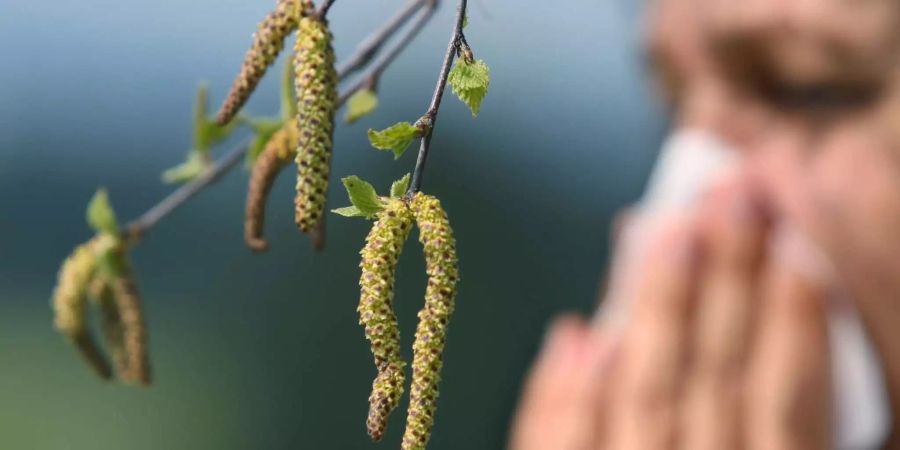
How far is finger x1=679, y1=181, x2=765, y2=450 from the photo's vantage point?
5.82ft

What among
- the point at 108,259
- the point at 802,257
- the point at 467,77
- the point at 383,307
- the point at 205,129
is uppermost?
the point at 802,257

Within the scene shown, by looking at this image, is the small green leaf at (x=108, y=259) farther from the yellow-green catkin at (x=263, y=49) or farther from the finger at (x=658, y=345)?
the finger at (x=658, y=345)

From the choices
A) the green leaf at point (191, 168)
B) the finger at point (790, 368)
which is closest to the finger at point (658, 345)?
the finger at point (790, 368)

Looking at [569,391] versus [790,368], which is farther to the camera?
[569,391]

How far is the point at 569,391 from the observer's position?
1.99 metres

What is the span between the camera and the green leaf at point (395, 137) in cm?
61

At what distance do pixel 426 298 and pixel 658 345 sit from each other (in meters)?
1.27

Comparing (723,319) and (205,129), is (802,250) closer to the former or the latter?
(723,319)

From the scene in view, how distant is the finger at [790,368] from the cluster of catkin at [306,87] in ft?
4.25

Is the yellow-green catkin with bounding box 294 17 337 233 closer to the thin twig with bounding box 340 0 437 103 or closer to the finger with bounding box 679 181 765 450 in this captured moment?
the thin twig with bounding box 340 0 437 103

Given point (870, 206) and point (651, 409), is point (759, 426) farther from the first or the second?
point (870, 206)

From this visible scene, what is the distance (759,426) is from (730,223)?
0.33 meters

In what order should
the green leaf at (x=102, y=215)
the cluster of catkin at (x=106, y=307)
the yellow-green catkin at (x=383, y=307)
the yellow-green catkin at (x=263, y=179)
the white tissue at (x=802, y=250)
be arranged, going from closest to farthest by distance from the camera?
the yellow-green catkin at (x=383, y=307) < the yellow-green catkin at (x=263, y=179) < the cluster of catkin at (x=106, y=307) < the green leaf at (x=102, y=215) < the white tissue at (x=802, y=250)

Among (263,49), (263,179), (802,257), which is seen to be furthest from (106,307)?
(802,257)
